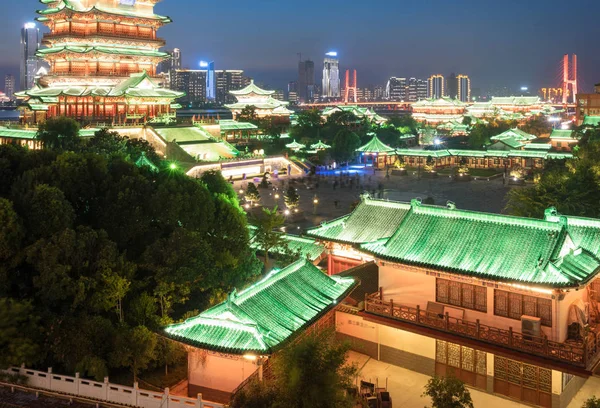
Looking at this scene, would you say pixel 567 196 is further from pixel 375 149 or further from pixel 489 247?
pixel 375 149

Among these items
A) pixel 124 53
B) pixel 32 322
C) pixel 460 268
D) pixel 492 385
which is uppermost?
pixel 124 53

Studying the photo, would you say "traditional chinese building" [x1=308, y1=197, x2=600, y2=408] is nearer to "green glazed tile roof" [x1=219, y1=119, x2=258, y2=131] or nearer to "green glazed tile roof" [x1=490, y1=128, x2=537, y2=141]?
"green glazed tile roof" [x1=219, y1=119, x2=258, y2=131]

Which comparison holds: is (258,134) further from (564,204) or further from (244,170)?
(564,204)

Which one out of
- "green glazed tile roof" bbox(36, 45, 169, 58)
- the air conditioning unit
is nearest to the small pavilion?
"green glazed tile roof" bbox(36, 45, 169, 58)

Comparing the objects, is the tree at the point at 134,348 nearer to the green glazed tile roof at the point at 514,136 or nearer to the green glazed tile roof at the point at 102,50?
the green glazed tile roof at the point at 102,50

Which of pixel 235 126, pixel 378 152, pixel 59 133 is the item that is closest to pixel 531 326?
pixel 59 133

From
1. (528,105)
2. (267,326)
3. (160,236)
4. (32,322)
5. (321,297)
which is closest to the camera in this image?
(267,326)

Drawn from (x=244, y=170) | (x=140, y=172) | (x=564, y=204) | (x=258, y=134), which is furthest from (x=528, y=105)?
(x=140, y=172)
